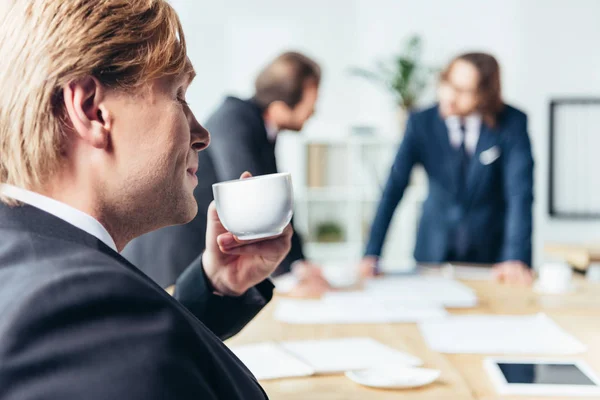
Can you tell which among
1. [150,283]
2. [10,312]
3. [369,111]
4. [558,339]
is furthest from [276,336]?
[369,111]

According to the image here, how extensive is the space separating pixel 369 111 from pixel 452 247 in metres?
2.72

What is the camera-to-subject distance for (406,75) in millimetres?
4680

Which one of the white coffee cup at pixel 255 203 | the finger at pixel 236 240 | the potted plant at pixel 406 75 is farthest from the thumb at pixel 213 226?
the potted plant at pixel 406 75

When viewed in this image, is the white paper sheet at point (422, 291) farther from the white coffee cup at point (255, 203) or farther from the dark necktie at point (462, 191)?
the white coffee cup at point (255, 203)

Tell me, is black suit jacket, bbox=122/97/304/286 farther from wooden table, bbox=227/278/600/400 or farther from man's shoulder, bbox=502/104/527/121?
man's shoulder, bbox=502/104/527/121

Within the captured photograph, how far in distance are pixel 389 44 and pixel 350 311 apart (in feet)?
A: 12.1

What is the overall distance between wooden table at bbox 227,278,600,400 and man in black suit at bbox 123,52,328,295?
1.01 feet

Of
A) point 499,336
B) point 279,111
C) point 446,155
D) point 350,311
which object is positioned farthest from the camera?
point 446,155

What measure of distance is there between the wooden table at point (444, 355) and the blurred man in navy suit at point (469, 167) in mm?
473

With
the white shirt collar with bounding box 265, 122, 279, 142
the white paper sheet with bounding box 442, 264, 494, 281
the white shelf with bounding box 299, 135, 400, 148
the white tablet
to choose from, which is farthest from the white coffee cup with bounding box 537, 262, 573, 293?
the white shelf with bounding box 299, 135, 400, 148

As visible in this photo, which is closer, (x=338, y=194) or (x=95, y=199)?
(x=95, y=199)

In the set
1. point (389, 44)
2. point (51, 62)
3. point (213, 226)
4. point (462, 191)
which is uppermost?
point (389, 44)

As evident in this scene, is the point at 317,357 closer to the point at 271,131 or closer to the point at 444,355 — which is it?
the point at 444,355

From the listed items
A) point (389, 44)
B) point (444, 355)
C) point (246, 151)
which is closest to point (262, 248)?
point (444, 355)
